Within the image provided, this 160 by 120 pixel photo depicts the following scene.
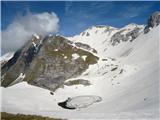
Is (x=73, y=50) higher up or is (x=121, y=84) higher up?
(x=73, y=50)

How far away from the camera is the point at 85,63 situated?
500 feet

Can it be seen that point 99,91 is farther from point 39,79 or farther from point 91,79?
point 39,79

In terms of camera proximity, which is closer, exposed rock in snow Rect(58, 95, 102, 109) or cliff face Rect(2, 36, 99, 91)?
exposed rock in snow Rect(58, 95, 102, 109)

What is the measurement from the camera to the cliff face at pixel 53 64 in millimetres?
137750

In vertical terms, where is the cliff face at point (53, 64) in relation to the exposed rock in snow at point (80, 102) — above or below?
above

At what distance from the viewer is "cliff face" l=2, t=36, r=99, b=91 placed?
452ft

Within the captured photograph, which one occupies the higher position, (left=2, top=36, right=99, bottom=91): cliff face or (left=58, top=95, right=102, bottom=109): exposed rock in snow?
(left=2, top=36, right=99, bottom=91): cliff face

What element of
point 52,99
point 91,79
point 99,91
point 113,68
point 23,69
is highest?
point 23,69

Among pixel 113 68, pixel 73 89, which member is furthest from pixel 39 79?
pixel 113 68

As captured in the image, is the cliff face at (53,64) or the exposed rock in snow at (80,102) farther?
the cliff face at (53,64)

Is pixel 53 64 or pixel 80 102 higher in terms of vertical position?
pixel 53 64

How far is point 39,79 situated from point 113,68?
3584 cm

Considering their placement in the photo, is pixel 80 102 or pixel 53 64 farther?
pixel 53 64

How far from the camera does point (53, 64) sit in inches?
5851
